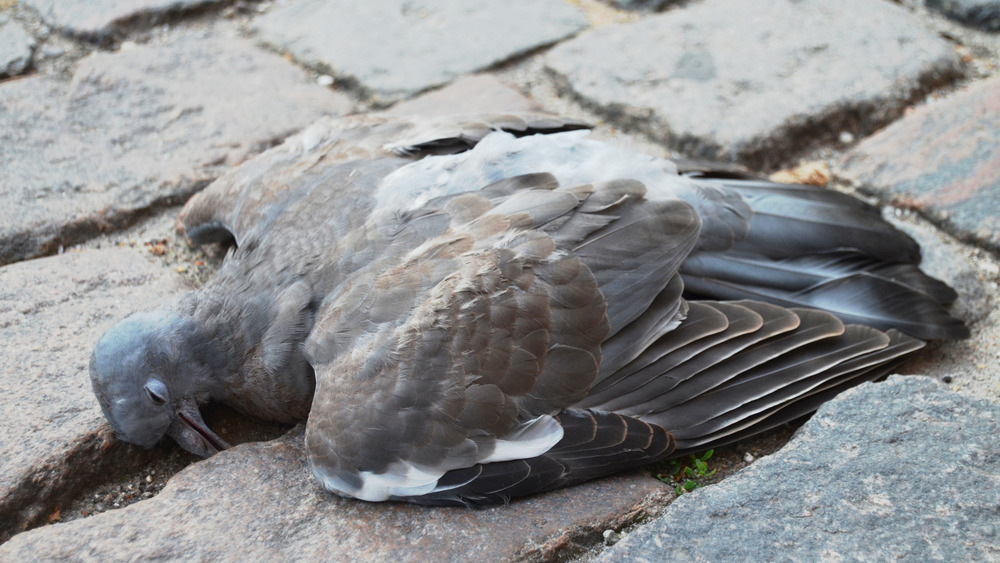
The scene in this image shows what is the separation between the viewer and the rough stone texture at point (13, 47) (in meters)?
3.12

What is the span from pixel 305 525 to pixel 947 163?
2154 mm

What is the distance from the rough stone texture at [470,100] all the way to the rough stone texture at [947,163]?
1.12 metres

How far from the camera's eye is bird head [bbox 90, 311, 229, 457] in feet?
6.73

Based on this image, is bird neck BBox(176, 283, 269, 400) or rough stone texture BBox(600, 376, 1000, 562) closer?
rough stone texture BBox(600, 376, 1000, 562)

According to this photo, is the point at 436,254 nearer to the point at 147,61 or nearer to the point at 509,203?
the point at 509,203

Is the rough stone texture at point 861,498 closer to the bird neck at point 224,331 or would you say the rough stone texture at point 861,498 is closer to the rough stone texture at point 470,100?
the bird neck at point 224,331

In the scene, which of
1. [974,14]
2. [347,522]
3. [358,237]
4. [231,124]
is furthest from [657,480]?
[974,14]

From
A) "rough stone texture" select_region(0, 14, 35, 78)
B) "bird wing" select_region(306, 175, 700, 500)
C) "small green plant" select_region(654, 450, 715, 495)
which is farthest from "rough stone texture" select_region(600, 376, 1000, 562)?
"rough stone texture" select_region(0, 14, 35, 78)

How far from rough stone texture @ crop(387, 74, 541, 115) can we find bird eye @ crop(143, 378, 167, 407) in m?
1.33

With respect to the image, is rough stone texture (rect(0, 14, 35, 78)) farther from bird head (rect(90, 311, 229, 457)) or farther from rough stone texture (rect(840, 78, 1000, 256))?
rough stone texture (rect(840, 78, 1000, 256))

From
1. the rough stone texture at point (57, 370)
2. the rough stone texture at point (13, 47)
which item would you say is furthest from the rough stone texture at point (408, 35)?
the rough stone texture at point (57, 370)

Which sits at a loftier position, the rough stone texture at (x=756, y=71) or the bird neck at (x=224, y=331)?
the rough stone texture at (x=756, y=71)

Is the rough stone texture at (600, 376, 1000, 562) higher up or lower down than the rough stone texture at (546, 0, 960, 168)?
lower down

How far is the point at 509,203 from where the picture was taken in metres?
2.15
